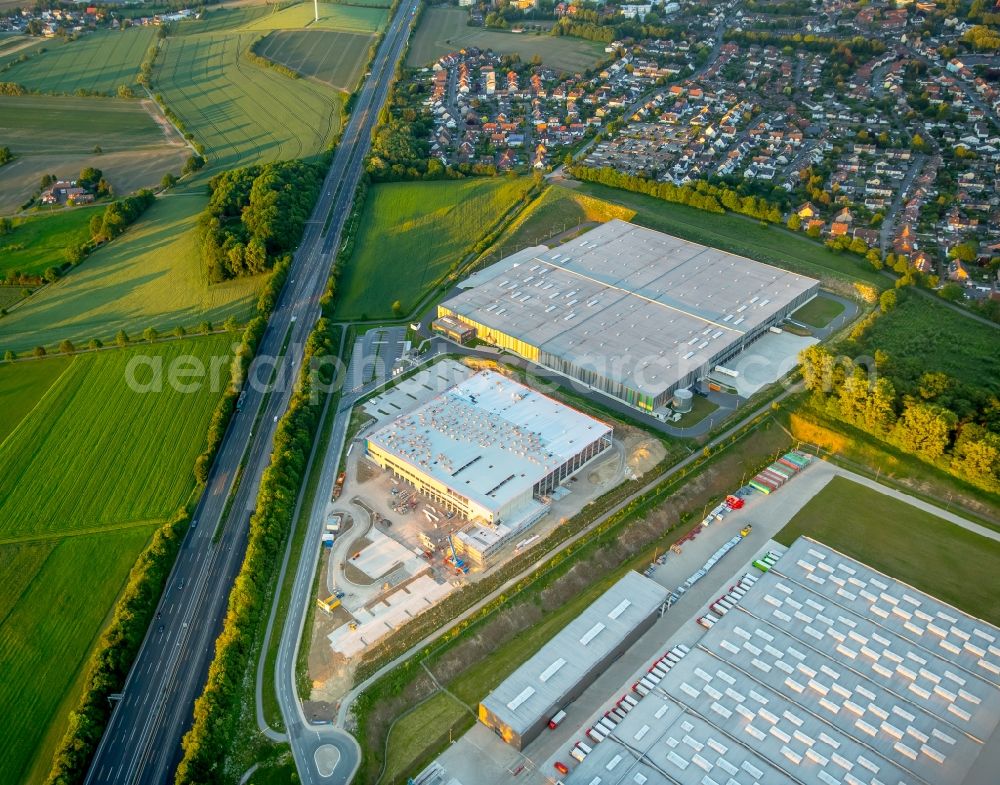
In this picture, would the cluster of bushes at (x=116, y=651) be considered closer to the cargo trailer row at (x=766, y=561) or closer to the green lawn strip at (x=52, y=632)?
the green lawn strip at (x=52, y=632)

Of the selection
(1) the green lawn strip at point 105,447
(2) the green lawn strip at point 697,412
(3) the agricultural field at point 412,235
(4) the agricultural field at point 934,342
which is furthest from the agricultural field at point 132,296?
(4) the agricultural field at point 934,342

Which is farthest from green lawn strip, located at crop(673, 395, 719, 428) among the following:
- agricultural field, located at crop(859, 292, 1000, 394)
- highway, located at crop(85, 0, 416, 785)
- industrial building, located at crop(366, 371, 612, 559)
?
highway, located at crop(85, 0, 416, 785)

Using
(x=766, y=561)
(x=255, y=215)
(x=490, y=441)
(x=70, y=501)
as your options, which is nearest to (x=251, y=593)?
(x=70, y=501)

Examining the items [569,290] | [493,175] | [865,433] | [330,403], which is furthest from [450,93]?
[865,433]

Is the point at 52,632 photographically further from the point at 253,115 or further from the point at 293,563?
the point at 253,115

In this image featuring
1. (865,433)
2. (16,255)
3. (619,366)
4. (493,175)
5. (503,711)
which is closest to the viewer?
(503,711)

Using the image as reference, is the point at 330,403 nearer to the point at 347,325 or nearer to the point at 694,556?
the point at 347,325

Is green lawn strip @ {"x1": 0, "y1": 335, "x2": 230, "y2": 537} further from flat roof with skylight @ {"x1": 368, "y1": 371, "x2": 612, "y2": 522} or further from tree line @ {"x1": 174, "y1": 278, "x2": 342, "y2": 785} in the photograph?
flat roof with skylight @ {"x1": 368, "y1": 371, "x2": 612, "y2": 522}
